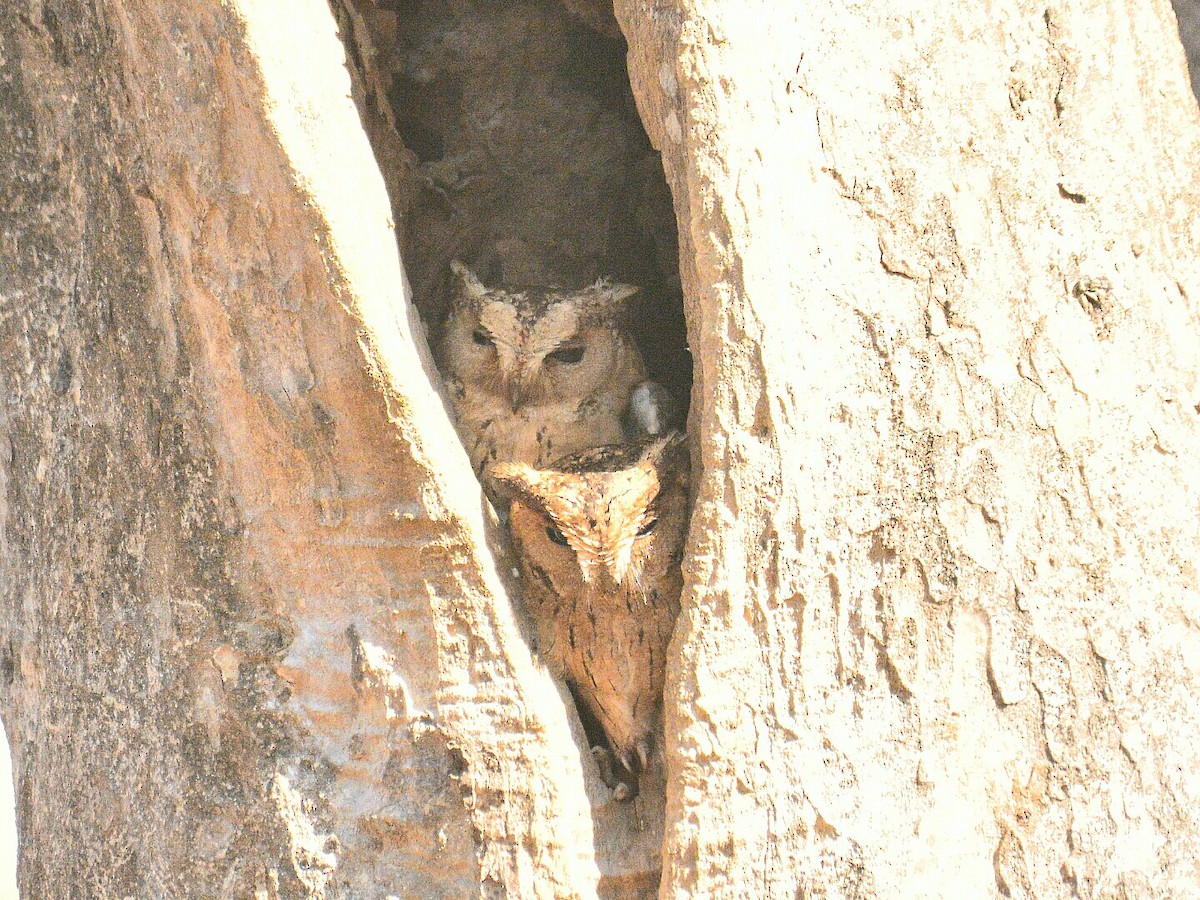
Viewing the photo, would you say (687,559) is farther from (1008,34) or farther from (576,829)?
(1008,34)

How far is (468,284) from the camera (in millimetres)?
2633

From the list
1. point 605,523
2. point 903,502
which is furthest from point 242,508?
point 903,502

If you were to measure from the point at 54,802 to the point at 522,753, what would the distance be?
91 centimetres

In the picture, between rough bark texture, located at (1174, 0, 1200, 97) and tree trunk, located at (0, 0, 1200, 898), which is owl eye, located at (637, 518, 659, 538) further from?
rough bark texture, located at (1174, 0, 1200, 97)

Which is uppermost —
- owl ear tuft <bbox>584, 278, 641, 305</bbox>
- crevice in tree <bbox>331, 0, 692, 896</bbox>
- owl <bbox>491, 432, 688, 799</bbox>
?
crevice in tree <bbox>331, 0, 692, 896</bbox>

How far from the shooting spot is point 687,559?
6.09ft

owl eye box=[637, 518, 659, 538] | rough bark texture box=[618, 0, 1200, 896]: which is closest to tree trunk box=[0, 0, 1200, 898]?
rough bark texture box=[618, 0, 1200, 896]

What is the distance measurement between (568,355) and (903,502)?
0.99 metres

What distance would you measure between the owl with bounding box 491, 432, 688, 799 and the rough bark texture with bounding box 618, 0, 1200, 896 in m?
0.16

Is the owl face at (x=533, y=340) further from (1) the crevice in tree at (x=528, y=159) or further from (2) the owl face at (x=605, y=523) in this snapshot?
(2) the owl face at (x=605, y=523)

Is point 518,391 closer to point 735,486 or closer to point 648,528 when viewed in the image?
point 648,528

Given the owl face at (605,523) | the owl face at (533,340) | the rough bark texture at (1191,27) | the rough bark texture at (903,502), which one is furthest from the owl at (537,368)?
the rough bark texture at (1191,27)

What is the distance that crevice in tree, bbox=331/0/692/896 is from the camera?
8.66 ft

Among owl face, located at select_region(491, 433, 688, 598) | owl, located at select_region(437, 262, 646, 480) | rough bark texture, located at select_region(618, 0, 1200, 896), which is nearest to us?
rough bark texture, located at select_region(618, 0, 1200, 896)
